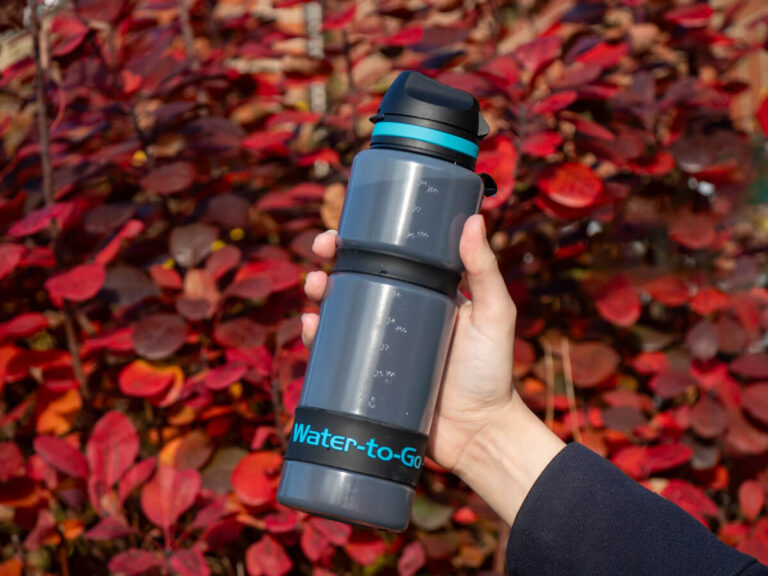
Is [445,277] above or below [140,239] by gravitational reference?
above

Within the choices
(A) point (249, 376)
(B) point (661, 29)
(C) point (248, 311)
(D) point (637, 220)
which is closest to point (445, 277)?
(A) point (249, 376)

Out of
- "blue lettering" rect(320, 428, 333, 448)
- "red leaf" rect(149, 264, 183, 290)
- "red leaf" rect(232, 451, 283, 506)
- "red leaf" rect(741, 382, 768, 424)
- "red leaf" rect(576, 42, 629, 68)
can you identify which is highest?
"red leaf" rect(576, 42, 629, 68)

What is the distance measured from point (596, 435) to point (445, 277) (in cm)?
81

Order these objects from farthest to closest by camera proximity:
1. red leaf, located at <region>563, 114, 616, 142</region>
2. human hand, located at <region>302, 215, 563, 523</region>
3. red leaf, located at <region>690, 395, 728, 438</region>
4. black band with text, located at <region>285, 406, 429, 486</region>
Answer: red leaf, located at <region>690, 395, 728, 438</region> → red leaf, located at <region>563, 114, 616, 142</region> → human hand, located at <region>302, 215, 563, 523</region> → black band with text, located at <region>285, 406, 429, 486</region>

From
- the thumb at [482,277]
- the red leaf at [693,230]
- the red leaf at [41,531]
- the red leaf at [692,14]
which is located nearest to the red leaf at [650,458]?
the red leaf at [693,230]

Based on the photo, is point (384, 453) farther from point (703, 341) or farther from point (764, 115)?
point (764, 115)

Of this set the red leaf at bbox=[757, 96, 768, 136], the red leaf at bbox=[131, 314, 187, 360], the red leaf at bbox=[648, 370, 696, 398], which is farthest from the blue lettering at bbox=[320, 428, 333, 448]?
the red leaf at bbox=[757, 96, 768, 136]

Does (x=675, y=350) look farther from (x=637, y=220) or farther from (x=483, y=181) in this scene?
(x=483, y=181)

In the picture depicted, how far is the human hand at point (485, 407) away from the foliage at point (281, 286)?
0.28m

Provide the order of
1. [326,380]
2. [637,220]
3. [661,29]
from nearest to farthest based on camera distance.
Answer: [326,380] → [637,220] → [661,29]

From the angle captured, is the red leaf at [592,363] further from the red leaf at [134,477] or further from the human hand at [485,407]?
Result: the red leaf at [134,477]

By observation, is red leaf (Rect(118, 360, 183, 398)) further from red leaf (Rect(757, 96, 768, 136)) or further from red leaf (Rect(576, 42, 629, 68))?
red leaf (Rect(757, 96, 768, 136))

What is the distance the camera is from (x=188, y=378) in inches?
65.7

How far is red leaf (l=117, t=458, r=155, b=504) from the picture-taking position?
1.53 m
